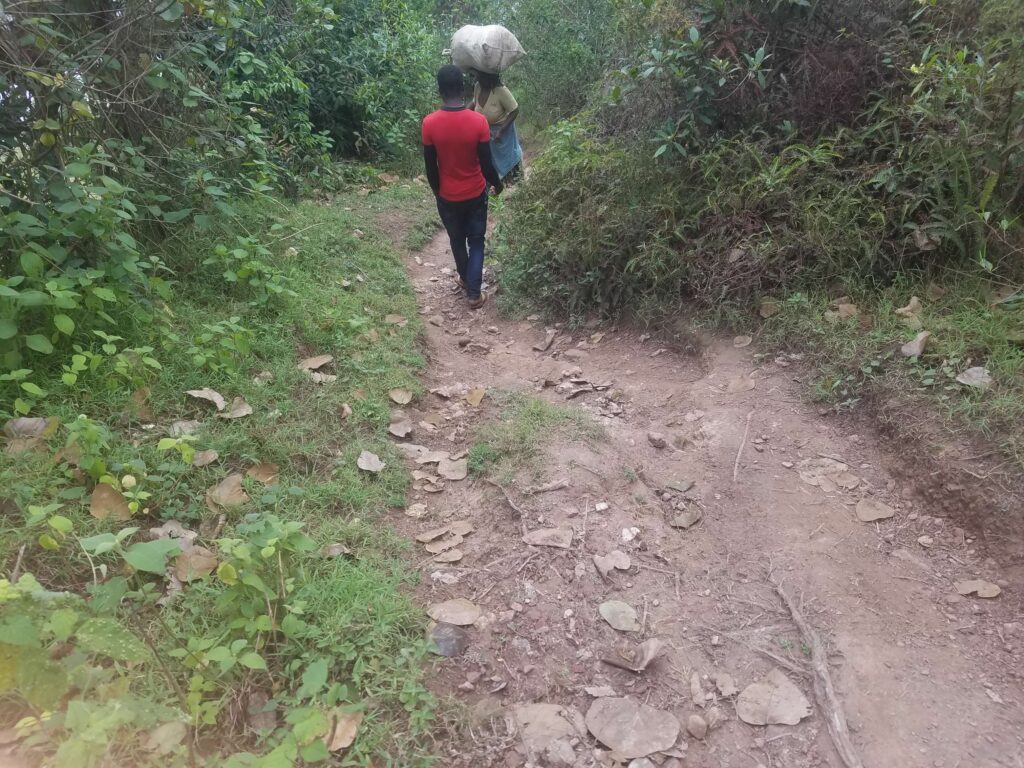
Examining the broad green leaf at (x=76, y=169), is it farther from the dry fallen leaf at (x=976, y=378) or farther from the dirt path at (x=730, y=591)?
the dry fallen leaf at (x=976, y=378)

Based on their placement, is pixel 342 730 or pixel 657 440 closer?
pixel 342 730

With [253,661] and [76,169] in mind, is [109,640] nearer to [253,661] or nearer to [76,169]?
[253,661]

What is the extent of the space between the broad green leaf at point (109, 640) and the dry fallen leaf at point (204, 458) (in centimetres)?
99

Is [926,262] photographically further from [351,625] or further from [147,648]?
[147,648]

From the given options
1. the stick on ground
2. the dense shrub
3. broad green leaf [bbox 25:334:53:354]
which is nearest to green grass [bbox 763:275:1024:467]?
the dense shrub

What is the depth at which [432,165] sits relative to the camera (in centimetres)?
473

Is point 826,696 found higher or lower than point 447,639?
lower

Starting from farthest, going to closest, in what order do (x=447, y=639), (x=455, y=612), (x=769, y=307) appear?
1. (x=769, y=307)
2. (x=455, y=612)
3. (x=447, y=639)

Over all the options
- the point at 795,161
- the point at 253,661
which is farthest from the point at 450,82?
the point at 253,661

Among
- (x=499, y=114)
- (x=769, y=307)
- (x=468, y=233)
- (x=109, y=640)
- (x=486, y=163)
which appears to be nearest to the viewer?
(x=109, y=640)

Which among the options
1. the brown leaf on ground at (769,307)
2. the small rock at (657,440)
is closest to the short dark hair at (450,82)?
the brown leaf on ground at (769,307)

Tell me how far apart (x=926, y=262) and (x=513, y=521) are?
2.66 m

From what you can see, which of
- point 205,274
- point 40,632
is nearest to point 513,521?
point 40,632

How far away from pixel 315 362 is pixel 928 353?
3.13 metres
